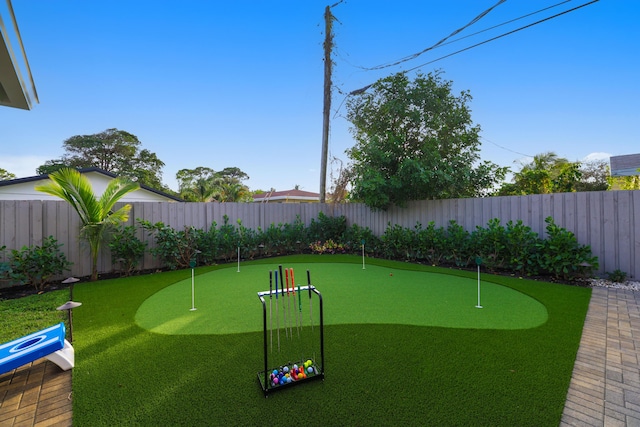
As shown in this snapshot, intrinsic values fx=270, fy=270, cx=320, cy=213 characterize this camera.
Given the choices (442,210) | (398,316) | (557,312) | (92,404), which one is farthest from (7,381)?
(442,210)

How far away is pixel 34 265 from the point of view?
15.6 ft

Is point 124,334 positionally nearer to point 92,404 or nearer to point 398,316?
point 92,404

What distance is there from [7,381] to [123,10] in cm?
780

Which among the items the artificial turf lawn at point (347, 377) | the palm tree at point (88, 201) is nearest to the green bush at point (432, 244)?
the artificial turf lawn at point (347, 377)

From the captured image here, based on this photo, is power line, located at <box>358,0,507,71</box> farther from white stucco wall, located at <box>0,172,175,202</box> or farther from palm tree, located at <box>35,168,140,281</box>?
white stucco wall, located at <box>0,172,175,202</box>

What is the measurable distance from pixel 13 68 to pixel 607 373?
5024 millimetres

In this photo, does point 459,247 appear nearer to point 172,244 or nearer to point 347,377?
point 347,377

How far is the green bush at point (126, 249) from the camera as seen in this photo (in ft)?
18.5

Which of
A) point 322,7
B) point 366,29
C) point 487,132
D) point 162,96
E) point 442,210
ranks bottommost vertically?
point 442,210

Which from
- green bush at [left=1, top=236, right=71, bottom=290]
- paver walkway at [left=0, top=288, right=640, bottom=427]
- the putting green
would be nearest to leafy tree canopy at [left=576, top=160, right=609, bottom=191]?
the putting green

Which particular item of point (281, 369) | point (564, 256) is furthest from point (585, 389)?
point (564, 256)

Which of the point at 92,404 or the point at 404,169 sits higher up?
the point at 404,169

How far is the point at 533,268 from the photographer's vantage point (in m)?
5.18

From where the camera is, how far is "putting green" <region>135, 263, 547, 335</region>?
10.1 feet
